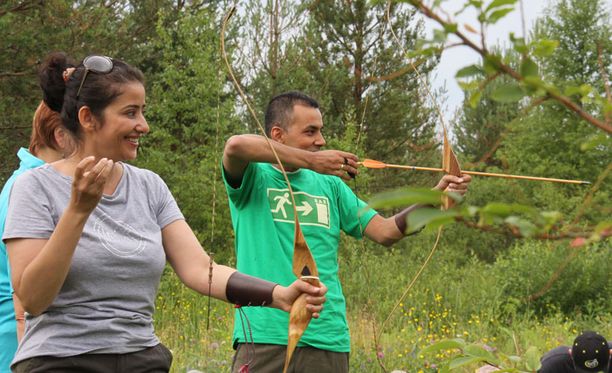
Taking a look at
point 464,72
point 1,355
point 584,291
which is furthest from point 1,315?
point 584,291

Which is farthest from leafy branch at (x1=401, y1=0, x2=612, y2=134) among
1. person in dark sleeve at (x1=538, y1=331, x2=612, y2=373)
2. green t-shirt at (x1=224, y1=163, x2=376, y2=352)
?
person in dark sleeve at (x1=538, y1=331, x2=612, y2=373)

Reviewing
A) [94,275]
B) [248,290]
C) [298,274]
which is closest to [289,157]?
[298,274]

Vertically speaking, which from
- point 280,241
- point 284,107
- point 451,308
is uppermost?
point 284,107

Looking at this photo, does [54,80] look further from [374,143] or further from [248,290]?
[374,143]

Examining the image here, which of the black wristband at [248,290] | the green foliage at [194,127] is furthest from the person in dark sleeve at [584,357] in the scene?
the green foliage at [194,127]

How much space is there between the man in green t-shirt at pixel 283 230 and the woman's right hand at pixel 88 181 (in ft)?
3.67

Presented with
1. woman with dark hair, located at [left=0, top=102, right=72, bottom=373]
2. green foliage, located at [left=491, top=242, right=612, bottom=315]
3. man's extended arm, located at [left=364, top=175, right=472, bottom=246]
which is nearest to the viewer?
woman with dark hair, located at [left=0, top=102, right=72, bottom=373]

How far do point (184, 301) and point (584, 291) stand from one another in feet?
14.4

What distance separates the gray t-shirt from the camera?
206 cm

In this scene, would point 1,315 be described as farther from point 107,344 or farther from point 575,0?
point 575,0

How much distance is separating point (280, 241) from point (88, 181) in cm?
136

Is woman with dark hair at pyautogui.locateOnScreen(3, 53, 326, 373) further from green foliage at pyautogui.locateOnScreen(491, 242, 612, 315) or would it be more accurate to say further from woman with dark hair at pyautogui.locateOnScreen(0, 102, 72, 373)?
green foliage at pyautogui.locateOnScreen(491, 242, 612, 315)

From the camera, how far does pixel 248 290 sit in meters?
2.30

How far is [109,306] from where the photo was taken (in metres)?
2.11
